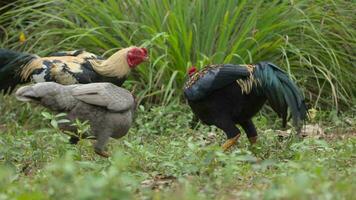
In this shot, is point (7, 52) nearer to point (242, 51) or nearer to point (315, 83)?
point (242, 51)

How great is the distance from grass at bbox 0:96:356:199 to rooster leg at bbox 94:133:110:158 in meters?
0.08

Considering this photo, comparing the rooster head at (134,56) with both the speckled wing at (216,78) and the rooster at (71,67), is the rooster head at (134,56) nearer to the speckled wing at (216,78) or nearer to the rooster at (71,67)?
the rooster at (71,67)

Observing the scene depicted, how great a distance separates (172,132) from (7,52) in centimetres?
183

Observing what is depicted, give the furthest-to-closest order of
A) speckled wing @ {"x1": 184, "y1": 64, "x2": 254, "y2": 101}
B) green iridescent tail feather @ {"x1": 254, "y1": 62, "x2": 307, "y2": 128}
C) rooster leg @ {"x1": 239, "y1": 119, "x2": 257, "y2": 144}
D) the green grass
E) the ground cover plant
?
the green grass → the ground cover plant → rooster leg @ {"x1": 239, "y1": 119, "x2": 257, "y2": 144} → speckled wing @ {"x1": 184, "y1": 64, "x2": 254, "y2": 101} → green iridescent tail feather @ {"x1": 254, "y1": 62, "x2": 307, "y2": 128}

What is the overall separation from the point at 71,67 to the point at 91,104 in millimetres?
990

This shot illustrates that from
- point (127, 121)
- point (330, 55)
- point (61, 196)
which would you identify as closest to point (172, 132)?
point (127, 121)

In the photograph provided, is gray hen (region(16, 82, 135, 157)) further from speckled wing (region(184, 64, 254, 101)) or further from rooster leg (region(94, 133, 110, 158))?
speckled wing (region(184, 64, 254, 101))

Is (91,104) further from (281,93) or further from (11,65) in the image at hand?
(11,65)

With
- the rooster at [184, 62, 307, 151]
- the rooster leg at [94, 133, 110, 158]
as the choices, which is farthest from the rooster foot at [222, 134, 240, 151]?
the rooster leg at [94, 133, 110, 158]

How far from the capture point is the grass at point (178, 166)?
350 centimetres

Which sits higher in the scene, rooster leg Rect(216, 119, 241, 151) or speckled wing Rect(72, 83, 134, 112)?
speckled wing Rect(72, 83, 134, 112)

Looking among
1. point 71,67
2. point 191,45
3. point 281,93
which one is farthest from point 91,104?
point 191,45

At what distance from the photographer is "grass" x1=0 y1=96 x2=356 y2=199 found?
350 cm

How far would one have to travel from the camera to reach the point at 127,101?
20.3ft
